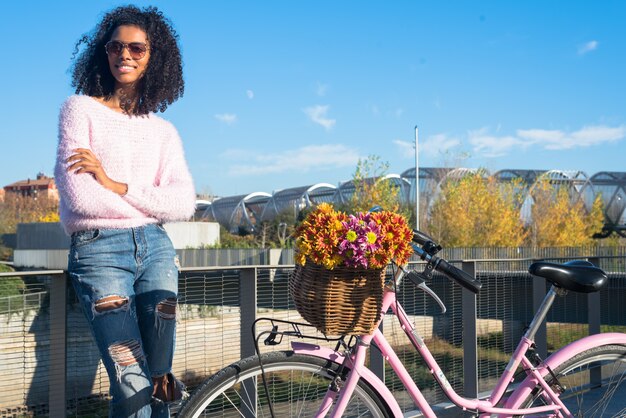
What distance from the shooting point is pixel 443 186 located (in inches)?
1657

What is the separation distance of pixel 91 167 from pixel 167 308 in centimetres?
54

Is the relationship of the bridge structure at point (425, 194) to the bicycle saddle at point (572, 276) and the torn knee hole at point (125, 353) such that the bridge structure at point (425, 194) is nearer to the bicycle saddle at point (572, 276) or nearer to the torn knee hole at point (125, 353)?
the bicycle saddle at point (572, 276)

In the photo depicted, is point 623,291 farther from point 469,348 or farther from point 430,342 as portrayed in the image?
point 430,342

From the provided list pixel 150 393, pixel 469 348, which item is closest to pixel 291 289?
pixel 150 393

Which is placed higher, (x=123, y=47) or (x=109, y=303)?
(x=123, y=47)

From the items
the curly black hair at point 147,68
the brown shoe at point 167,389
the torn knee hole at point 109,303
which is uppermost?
the curly black hair at point 147,68

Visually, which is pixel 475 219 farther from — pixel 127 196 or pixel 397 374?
pixel 127 196

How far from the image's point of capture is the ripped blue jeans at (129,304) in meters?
2.39

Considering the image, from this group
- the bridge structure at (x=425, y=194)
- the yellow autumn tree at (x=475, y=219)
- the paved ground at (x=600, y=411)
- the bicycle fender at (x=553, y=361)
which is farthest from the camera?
the bridge structure at (x=425, y=194)

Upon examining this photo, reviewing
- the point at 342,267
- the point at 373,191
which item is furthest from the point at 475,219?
the point at 342,267

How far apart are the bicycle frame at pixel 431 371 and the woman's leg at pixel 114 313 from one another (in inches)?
23.4

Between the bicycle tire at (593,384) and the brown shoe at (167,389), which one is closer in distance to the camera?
the brown shoe at (167,389)

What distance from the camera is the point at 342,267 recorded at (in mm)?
2621

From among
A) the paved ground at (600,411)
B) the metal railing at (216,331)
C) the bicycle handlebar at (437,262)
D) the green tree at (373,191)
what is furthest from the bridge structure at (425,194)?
the bicycle handlebar at (437,262)
